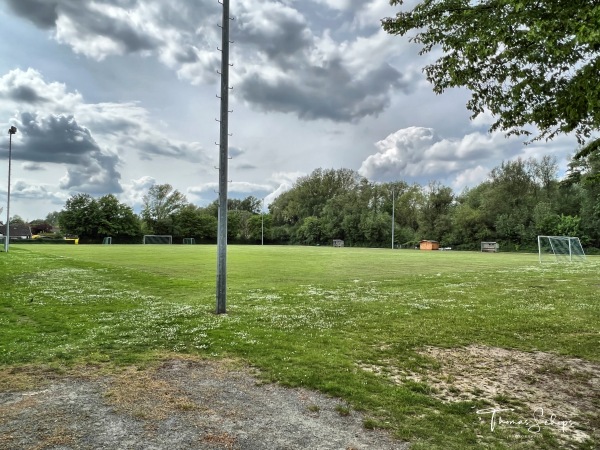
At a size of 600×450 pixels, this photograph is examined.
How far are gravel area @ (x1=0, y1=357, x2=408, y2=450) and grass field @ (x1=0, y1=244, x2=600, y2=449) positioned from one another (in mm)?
445

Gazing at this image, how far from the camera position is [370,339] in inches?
322

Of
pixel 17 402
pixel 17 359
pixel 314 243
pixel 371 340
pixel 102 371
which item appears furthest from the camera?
pixel 314 243

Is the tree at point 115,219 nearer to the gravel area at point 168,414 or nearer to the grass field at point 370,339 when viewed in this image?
the grass field at point 370,339

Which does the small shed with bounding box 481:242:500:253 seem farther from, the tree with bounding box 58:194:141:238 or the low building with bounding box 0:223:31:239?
the low building with bounding box 0:223:31:239

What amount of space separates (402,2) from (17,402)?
9632mm

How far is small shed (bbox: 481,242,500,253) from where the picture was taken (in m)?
70.9

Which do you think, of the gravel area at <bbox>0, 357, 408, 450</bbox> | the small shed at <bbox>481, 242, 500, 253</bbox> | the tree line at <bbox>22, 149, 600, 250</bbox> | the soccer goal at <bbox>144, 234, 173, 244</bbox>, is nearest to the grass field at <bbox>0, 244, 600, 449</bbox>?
the gravel area at <bbox>0, 357, 408, 450</bbox>

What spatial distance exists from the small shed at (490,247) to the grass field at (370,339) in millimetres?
60030

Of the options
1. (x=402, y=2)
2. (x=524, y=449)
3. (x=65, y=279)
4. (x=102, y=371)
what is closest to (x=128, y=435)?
(x=102, y=371)

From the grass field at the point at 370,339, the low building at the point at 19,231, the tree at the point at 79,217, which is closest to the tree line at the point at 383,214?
the tree at the point at 79,217

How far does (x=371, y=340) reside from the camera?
8102 millimetres

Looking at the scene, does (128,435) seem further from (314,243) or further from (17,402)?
(314,243)

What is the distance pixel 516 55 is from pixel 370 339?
619cm

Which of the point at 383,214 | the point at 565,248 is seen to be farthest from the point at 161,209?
the point at 565,248
